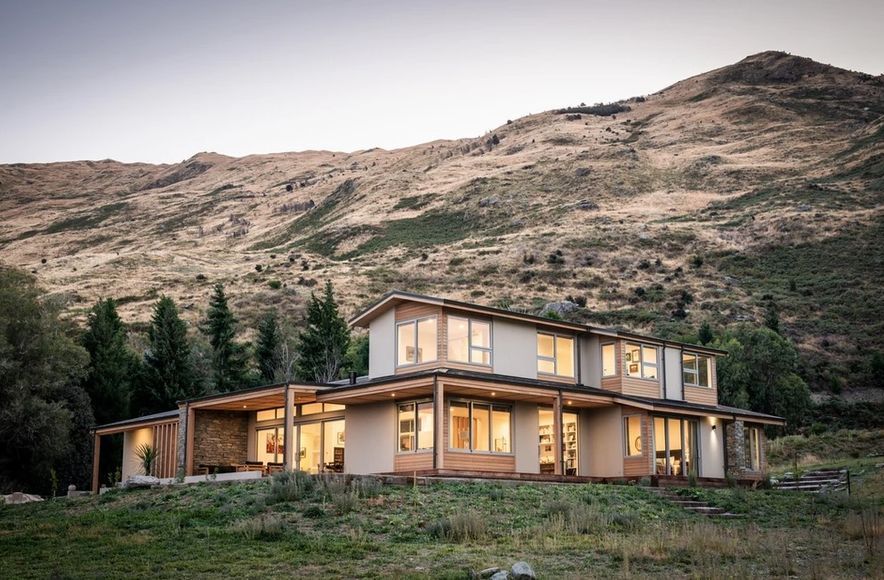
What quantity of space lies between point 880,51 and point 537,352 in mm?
137956

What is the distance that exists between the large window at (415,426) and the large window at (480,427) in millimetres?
753

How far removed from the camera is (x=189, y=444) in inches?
1282

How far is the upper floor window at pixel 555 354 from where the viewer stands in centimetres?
3119

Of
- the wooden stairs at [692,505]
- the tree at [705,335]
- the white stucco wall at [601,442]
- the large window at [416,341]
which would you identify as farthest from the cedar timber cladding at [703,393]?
the tree at [705,335]

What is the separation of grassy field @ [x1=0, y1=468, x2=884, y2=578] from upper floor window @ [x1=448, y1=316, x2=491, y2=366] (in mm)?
5659

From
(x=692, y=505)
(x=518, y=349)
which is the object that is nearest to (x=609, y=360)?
(x=518, y=349)

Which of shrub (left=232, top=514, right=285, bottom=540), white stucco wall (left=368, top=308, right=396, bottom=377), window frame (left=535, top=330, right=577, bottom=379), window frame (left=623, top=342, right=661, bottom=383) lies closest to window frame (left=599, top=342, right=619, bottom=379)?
window frame (left=623, top=342, right=661, bottom=383)

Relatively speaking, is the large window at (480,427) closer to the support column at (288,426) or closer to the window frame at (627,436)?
the window frame at (627,436)

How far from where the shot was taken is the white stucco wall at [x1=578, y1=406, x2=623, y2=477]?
31156 millimetres

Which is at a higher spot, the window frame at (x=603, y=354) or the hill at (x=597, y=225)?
the hill at (x=597, y=225)

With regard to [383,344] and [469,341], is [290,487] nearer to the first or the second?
[469,341]

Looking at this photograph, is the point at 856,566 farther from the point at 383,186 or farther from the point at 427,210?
the point at 383,186

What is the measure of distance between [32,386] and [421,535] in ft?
84.1

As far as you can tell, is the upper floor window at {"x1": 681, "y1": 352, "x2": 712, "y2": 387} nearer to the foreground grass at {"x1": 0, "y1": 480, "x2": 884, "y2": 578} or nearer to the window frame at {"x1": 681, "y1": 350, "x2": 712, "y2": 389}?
the window frame at {"x1": 681, "y1": 350, "x2": 712, "y2": 389}
